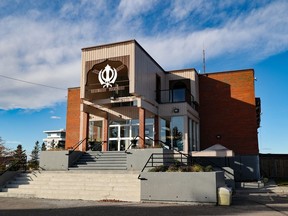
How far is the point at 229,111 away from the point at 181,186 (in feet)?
40.6

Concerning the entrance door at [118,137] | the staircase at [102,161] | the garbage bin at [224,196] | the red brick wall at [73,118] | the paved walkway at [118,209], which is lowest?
the paved walkway at [118,209]

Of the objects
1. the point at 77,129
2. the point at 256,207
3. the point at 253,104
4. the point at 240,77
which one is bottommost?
the point at 256,207

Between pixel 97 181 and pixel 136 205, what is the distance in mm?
3173

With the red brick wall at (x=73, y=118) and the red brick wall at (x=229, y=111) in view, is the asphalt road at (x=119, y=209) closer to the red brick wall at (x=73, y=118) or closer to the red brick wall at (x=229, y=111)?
the red brick wall at (x=229, y=111)

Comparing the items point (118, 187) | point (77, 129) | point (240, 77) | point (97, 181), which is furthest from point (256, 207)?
point (77, 129)

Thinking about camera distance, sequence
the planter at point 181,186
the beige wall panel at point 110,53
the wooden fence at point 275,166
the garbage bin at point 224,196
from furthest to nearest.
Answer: the wooden fence at point 275,166
the beige wall panel at point 110,53
the planter at point 181,186
the garbage bin at point 224,196

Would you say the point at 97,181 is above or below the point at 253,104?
below

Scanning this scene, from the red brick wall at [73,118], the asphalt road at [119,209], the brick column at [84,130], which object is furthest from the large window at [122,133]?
the asphalt road at [119,209]

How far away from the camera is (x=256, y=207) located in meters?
10.8

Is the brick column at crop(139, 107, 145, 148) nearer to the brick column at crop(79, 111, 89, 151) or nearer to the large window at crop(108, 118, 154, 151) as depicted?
the large window at crop(108, 118, 154, 151)

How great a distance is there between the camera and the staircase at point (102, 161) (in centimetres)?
1561

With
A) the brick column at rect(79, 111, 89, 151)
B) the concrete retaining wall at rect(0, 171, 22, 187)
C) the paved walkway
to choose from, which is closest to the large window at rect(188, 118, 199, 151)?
the brick column at rect(79, 111, 89, 151)

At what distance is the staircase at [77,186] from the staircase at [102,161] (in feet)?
2.95

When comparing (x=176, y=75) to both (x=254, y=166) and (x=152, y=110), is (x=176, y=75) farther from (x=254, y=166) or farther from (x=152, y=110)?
(x=254, y=166)
